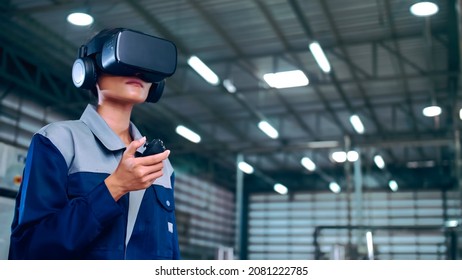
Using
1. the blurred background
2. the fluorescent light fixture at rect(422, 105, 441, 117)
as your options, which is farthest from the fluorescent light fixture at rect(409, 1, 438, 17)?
the fluorescent light fixture at rect(422, 105, 441, 117)

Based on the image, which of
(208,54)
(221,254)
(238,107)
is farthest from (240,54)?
(221,254)

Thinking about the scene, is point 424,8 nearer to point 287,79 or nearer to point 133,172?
point 287,79

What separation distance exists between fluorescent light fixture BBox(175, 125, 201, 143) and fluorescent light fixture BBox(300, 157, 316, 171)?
4.67 m

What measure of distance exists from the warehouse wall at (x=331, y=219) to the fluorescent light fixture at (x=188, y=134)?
580 centimetres

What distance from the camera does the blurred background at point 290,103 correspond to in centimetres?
760

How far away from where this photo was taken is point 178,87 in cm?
1061

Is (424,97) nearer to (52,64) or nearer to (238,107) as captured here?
(238,107)

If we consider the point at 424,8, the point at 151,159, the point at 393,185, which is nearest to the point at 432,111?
the point at 424,8

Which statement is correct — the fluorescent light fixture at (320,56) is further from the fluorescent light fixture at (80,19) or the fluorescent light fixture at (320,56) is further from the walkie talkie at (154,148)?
the walkie talkie at (154,148)

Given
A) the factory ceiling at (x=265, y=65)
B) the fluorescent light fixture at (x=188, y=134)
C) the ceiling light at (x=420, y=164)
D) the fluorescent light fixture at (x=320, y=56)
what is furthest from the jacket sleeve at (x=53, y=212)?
the ceiling light at (x=420, y=164)

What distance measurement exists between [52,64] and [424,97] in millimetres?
7496

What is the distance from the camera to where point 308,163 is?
671 inches

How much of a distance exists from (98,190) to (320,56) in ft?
26.5
